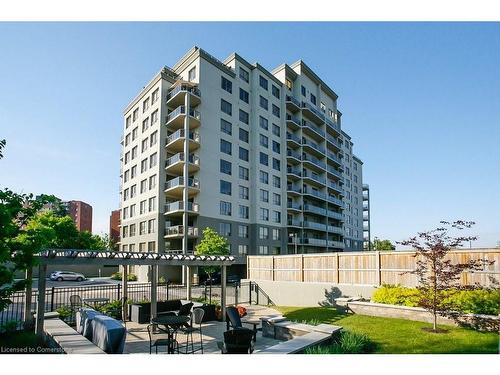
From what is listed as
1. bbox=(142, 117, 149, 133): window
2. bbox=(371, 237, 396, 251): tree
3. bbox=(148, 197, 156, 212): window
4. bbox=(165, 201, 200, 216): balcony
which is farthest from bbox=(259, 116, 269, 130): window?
bbox=(371, 237, 396, 251): tree

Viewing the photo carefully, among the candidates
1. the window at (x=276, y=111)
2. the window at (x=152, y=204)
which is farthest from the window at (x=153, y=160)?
the window at (x=276, y=111)

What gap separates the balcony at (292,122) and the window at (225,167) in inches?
493

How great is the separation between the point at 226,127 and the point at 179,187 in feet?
30.4

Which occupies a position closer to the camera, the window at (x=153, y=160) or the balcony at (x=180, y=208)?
the balcony at (x=180, y=208)

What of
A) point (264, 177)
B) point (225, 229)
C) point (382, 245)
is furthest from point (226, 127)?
point (382, 245)

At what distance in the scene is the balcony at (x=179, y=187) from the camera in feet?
120

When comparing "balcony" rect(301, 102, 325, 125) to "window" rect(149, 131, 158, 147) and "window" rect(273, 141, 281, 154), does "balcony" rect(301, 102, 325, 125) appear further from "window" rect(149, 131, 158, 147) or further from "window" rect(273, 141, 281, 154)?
"window" rect(149, 131, 158, 147)

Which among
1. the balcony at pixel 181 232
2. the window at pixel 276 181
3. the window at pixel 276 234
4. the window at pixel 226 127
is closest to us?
the balcony at pixel 181 232

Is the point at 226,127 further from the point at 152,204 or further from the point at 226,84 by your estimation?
the point at 152,204

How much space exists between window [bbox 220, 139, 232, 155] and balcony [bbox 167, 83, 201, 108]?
4.91 meters

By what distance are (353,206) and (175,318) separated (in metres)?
70.1

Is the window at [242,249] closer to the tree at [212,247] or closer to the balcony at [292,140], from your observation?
the tree at [212,247]

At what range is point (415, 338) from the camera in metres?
10.9

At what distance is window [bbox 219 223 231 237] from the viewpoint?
1542 inches
